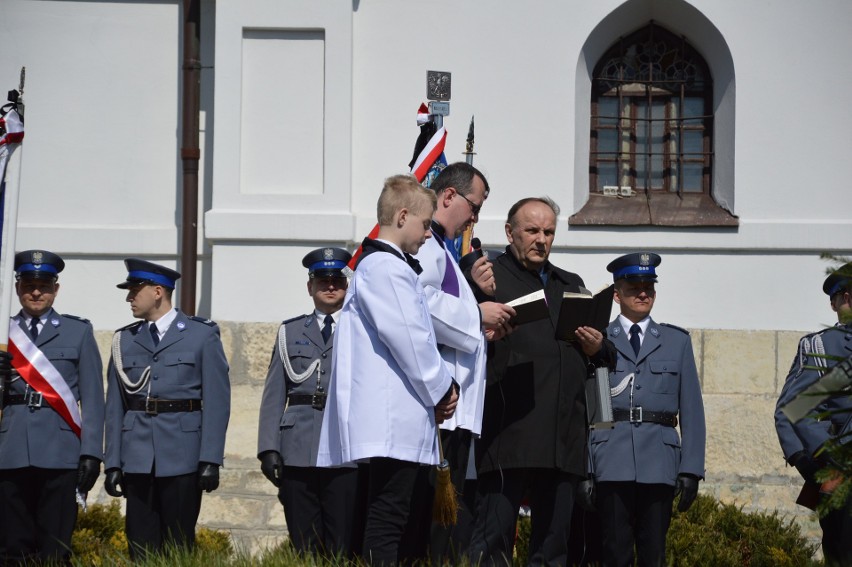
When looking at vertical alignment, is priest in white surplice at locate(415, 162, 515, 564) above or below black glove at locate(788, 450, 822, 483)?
above

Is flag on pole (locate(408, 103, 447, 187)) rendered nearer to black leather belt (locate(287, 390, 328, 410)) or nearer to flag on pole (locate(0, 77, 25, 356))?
black leather belt (locate(287, 390, 328, 410))

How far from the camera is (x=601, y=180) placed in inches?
408

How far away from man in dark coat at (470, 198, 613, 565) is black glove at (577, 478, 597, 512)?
28.8 inches

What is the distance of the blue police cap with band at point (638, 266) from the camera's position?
23.1ft

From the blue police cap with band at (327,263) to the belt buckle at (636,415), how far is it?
5.77 ft

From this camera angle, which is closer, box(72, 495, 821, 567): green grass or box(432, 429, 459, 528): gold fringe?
box(432, 429, 459, 528): gold fringe

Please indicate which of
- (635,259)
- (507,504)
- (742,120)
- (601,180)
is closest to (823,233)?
(742,120)

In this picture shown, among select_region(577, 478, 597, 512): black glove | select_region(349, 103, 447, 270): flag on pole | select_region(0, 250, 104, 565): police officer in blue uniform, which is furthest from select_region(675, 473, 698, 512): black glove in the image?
select_region(0, 250, 104, 565): police officer in blue uniform

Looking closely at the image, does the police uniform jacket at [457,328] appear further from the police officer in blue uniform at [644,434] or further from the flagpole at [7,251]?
the flagpole at [7,251]

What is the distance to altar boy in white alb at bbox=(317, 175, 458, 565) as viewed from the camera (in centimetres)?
527

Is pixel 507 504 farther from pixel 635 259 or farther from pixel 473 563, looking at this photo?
pixel 635 259

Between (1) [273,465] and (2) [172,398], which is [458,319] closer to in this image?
(1) [273,465]

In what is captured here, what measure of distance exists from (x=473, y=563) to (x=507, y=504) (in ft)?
1.00

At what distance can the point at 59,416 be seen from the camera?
23.4 feet
